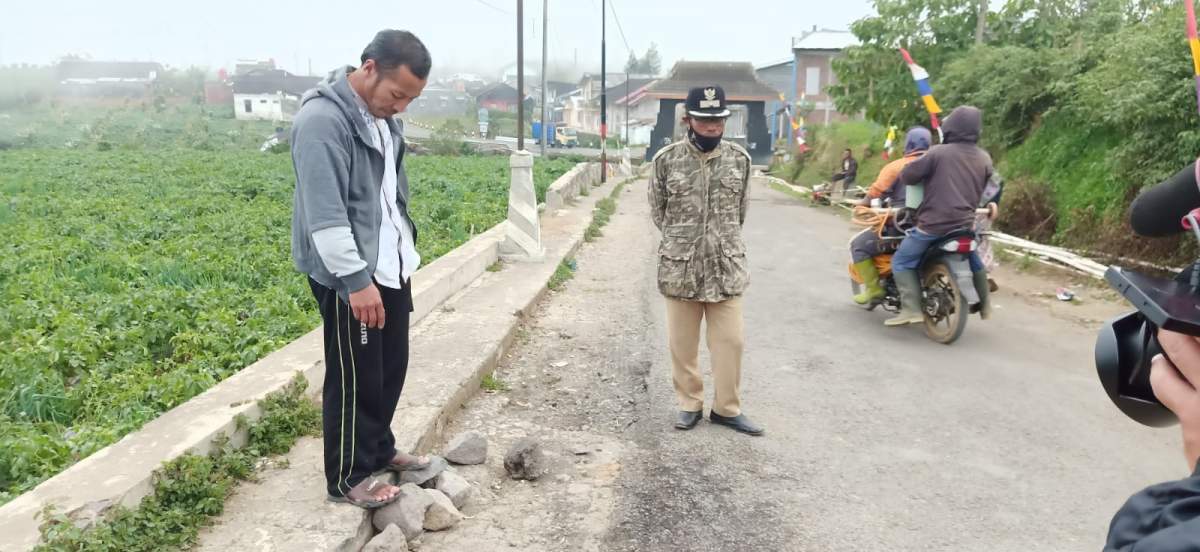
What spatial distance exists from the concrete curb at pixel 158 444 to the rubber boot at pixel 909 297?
4280 millimetres

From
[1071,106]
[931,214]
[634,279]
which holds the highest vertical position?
[1071,106]

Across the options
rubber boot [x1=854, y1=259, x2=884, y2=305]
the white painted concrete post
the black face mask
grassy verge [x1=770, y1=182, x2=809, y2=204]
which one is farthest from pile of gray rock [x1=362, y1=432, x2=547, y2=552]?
grassy verge [x1=770, y1=182, x2=809, y2=204]

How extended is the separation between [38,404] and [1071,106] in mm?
10893

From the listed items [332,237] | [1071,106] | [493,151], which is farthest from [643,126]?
[332,237]

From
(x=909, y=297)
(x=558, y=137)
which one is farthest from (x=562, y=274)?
(x=558, y=137)

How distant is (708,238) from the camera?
439 cm

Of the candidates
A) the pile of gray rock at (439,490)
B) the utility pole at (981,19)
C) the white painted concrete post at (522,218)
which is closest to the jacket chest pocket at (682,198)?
the pile of gray rock at (439,490)

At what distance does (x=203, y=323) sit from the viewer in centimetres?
530

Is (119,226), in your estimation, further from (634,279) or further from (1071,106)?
(1071,106)

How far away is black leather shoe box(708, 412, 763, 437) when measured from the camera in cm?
445

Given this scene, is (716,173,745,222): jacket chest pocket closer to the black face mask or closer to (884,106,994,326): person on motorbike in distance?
the black face mask

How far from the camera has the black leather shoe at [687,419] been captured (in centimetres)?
451

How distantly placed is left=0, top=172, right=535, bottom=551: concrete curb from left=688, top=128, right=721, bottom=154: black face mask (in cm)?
227

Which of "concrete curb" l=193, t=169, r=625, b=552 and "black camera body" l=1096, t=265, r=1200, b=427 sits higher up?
"black camera body" l=1096, t=265, r=1200, b=427
